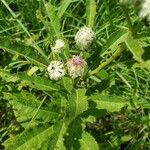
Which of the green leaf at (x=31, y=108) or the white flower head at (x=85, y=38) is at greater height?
the white flower head at (x=85, y=38)

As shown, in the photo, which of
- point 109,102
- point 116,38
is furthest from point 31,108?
point 116,38

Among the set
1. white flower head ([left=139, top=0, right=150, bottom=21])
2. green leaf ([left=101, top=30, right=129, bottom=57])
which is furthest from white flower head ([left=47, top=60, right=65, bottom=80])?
white flower head ([left=139, top=0, right=150, bottom=21])

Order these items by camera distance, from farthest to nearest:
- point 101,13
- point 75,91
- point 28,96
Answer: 1. point 101,13
2. point 28,96
3. point 75,91

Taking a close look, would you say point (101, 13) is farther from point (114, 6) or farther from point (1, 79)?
point (1, 79)

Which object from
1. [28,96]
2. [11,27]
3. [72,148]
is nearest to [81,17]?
[11,27]

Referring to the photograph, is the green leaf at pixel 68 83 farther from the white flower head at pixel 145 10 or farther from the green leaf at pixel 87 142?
the white flower head at pixel 145 10

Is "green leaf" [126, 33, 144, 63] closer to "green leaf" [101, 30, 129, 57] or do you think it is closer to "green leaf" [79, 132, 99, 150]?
"green leaf" [101, 30, 129, 57]

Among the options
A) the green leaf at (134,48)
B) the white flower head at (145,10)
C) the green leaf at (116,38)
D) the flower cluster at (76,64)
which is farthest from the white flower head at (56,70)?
the white flower head at (145,10)
